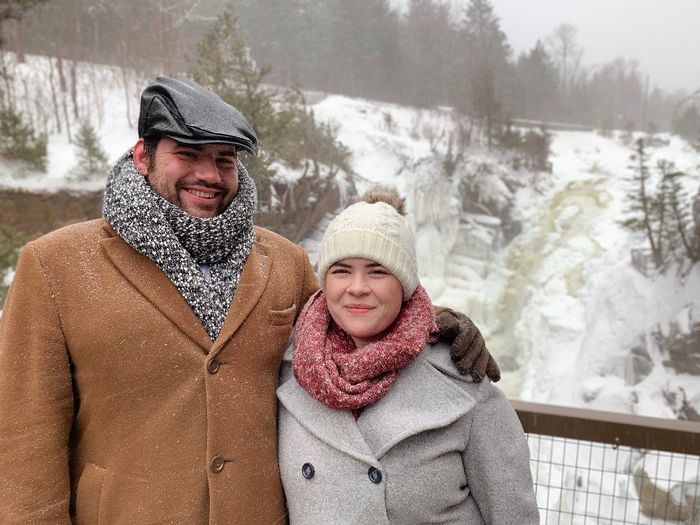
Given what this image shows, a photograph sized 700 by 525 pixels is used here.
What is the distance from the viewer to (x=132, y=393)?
115cm

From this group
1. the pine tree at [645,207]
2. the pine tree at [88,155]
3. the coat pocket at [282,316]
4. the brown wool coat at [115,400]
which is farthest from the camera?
the pine tree at [88,155]

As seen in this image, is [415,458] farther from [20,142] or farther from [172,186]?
[20,142]

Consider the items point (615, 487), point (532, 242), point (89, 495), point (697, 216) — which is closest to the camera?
point (89, 495)

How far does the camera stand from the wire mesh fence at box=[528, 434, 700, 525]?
8.13 ft

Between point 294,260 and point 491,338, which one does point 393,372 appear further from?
point 491,338

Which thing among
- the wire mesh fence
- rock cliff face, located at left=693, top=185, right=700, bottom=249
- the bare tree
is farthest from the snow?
the wire mesh fence

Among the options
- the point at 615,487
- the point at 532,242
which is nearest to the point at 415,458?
the point at 615,487

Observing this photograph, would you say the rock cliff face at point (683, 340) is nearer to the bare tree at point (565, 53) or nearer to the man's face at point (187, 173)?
the bare tree at point (565, 53)

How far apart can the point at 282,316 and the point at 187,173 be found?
43 centimetres

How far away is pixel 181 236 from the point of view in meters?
1.22

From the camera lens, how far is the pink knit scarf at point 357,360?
1.17 metres

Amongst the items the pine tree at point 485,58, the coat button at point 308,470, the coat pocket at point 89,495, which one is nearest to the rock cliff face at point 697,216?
the pine tree at point 485,58

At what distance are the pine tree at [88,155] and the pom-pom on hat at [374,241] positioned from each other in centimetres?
591

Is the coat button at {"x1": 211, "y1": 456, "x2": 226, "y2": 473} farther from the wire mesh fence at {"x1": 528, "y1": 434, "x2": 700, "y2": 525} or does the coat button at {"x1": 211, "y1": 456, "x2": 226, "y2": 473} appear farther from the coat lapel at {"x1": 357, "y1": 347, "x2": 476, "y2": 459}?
the wire mesh fence at {"x1": 528, "y1": 434, "x2": 700, "y2": 525}
